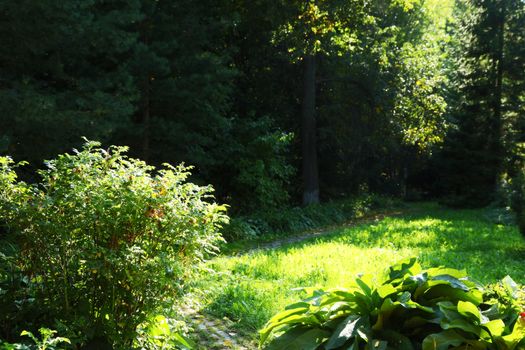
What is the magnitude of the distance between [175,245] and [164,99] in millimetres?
9993

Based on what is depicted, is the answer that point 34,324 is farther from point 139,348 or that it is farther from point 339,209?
point 339,209

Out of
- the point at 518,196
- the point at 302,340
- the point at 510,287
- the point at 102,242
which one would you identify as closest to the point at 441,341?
the point at 510,287

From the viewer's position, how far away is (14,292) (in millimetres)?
3680

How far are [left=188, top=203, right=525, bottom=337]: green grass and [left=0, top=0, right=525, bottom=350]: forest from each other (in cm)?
6

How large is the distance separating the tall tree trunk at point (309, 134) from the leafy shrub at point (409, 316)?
15151mm

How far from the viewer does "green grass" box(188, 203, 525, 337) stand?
566 centimetres

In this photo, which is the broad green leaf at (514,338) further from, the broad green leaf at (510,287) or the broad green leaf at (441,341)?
the broad green leaf at (510,287)

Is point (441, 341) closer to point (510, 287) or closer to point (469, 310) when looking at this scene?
point (469, 310)

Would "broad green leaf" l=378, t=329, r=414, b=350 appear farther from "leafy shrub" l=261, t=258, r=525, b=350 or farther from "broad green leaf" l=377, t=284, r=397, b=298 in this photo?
"broad green leaf" l=377, t=284, r=397, b=298

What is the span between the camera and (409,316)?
387 cm

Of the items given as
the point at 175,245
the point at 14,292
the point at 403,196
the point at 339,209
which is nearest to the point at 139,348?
the point at 175,245

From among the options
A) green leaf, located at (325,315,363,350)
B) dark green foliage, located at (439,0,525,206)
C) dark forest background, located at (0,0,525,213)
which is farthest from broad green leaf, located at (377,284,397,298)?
dark green foliage, located at (439,0,525,206)

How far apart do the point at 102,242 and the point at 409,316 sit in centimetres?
225

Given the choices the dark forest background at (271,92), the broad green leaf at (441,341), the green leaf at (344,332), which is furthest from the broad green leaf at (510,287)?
the dark forest background at (271,92)
